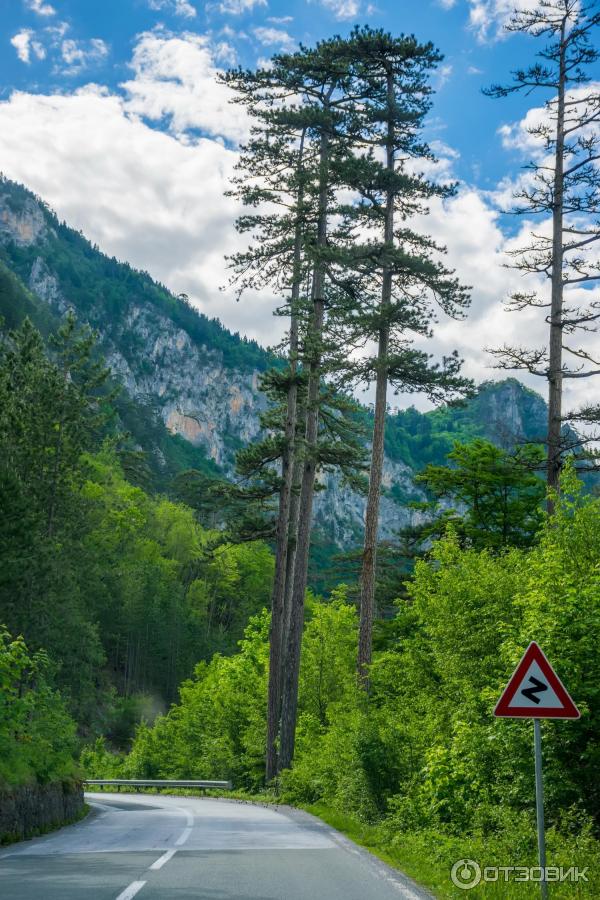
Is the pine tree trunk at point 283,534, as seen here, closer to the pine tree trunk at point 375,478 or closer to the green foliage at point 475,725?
the green foliage at point 475,725

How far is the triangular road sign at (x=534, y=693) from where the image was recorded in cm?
760

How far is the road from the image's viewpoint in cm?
839

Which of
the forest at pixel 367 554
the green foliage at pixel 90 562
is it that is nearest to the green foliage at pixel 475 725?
the forest at pixel 367 554

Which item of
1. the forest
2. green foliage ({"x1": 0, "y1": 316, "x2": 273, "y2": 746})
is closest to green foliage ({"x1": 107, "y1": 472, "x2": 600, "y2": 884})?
the forest

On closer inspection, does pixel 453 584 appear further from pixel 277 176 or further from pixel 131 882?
pixel 277 176

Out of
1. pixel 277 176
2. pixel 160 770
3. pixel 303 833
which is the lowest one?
pixel 160 770

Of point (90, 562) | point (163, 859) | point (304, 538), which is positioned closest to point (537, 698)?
point (163, 859)

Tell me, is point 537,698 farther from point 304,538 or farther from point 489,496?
point 489,496

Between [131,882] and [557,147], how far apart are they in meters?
17.7

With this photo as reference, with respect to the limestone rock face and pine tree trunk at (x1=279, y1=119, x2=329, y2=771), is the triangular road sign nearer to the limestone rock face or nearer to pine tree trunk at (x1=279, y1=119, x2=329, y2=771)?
the limestone rock face

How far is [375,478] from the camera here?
74.6 ft

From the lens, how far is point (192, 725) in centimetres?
4728

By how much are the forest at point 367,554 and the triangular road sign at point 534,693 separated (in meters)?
1.77

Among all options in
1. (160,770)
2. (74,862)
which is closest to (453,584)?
→ (74,862)
